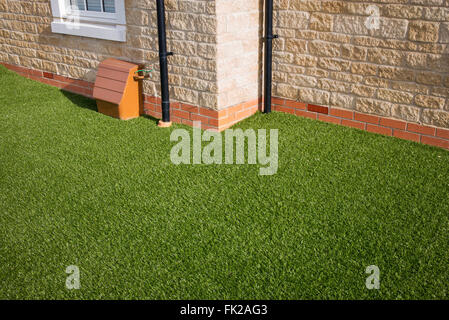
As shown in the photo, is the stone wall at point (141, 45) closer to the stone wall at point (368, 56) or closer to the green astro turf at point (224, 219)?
the green astro turf at point (224, 219)

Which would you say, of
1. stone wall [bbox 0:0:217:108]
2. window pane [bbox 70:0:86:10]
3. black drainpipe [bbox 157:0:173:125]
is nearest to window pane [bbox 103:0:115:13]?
stone wall [bbox 0:0:217:108]

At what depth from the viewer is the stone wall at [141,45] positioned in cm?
503

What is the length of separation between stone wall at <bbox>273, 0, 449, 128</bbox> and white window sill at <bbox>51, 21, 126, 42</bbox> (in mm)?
2048

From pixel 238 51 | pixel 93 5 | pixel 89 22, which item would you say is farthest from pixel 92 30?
pixel 238 51

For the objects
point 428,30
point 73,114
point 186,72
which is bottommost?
point 73,114

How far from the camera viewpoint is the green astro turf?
296 centimetres

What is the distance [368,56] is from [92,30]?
3.73m

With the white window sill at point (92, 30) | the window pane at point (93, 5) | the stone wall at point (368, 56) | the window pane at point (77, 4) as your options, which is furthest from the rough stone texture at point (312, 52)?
the window pane at point (77, 4)

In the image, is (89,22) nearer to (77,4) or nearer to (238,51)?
(77,4)

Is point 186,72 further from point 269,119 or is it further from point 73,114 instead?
point 73,114

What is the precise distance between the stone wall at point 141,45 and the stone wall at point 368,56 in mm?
977
